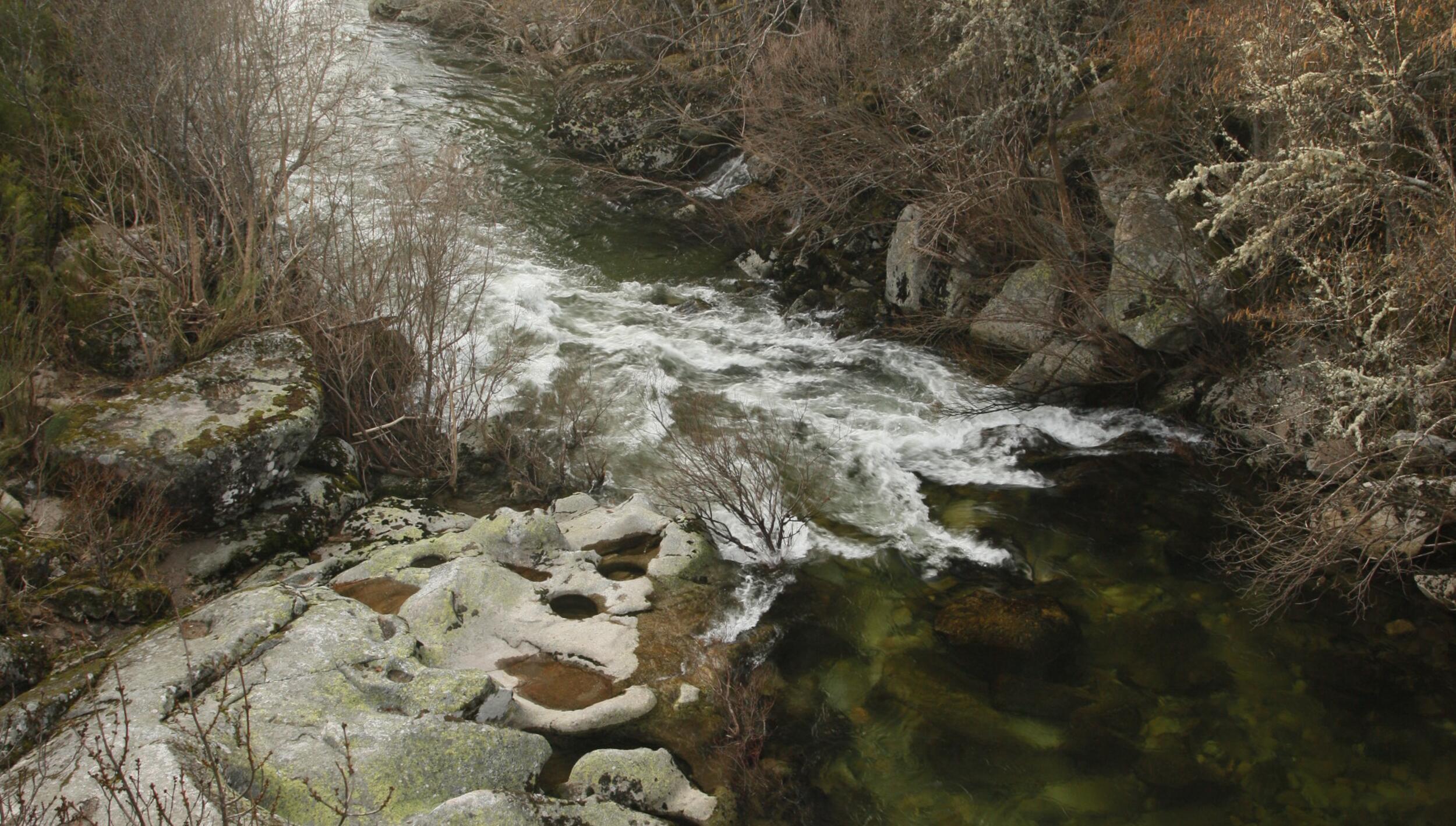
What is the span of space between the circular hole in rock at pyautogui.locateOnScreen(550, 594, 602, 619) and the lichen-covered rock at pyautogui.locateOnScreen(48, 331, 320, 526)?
9.39ft

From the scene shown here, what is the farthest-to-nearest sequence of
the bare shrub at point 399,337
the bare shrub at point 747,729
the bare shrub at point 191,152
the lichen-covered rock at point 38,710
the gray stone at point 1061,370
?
the gray stone at point 1061,370 < the bare shrub at point 399,337 < the bare shrub at point 191,152 < the bare shrub at point 747,729 < the lichen-covered rock at point 38,710

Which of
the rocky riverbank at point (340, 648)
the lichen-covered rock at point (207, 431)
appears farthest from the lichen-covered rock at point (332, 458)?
the lichen-covered rock at point (207, 431)

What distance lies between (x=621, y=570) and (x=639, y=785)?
2438mm

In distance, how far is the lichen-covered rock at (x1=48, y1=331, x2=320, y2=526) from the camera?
7.40 metres

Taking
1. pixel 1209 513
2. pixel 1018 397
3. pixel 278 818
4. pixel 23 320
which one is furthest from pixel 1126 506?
pixel 23 320

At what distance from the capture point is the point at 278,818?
4.43m

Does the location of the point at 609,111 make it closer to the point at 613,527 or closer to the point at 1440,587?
the point at 613,527

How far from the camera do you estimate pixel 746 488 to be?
8.29 metres

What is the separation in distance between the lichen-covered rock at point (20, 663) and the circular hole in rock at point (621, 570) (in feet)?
12.4

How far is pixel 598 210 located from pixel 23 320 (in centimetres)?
926

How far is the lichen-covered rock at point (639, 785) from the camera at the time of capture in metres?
5.54

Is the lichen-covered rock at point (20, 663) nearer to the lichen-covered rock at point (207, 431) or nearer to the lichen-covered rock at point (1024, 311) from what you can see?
the lichen-covered rock at point (207, 431)

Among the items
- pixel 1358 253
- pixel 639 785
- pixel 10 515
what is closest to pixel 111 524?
pixel 10 515

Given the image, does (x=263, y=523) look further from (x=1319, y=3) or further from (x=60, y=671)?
(x=1319, y=3)
